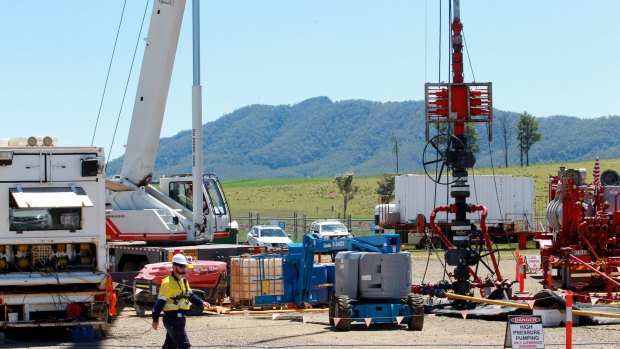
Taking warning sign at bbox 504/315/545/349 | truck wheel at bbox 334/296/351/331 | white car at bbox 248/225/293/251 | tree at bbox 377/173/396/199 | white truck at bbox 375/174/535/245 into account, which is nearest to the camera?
warning sign at bbox 504/315/545/349

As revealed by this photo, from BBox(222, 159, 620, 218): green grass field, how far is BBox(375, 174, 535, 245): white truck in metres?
42.6

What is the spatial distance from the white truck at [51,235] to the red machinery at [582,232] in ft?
40.0

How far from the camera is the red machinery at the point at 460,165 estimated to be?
21.7 metres

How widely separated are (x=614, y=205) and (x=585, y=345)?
12542 mm

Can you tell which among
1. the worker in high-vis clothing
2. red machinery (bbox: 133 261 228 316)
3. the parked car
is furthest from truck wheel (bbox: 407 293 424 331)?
the parked car

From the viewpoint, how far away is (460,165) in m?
22.2

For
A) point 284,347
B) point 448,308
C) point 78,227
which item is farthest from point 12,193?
point 448,308

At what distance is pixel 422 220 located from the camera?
2312cm

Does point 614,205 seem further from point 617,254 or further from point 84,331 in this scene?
point 84,331

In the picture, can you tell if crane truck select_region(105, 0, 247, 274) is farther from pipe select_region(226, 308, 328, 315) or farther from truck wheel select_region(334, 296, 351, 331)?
truck wheel select_region(334, 296, 351, 331)

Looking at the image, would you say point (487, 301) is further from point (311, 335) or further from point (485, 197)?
point (485, 197)

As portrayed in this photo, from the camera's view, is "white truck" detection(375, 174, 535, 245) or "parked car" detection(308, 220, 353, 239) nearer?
"parked car" detection(308, 220, 353, 239)

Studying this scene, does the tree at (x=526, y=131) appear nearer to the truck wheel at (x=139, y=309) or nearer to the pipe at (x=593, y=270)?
the pipe at (x=593, y=270)

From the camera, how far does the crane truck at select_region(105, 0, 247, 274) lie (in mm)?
25766
